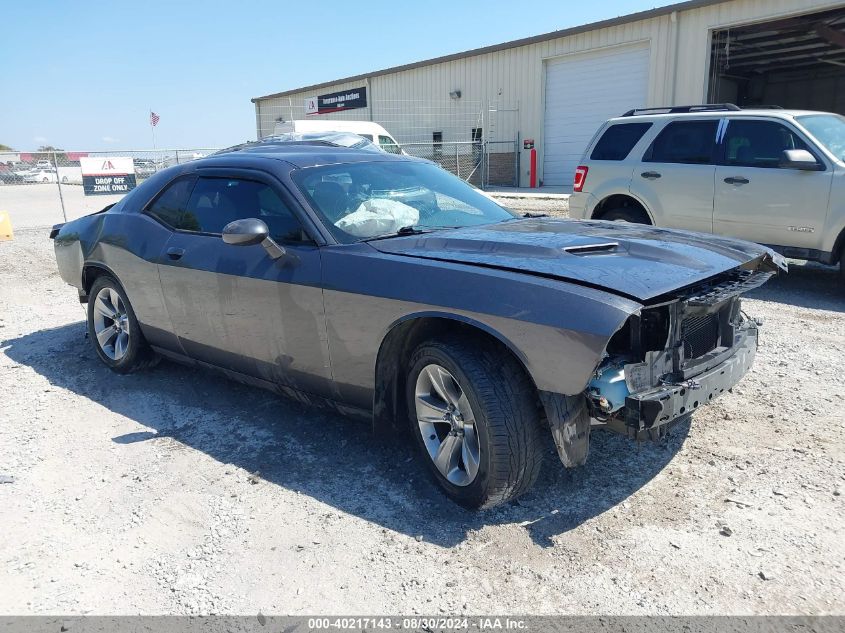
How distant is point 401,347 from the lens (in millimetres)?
3330

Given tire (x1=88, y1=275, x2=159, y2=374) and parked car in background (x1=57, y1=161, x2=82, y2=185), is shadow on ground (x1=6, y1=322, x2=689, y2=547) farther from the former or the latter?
parked car in background (x1=57, y1=161, x2=82, y2=185)

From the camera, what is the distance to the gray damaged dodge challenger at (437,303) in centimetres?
273

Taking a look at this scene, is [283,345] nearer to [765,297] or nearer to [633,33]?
[765,297]

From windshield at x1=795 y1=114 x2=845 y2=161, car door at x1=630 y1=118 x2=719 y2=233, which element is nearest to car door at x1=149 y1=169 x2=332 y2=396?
car door at x1=630 y1=118 x2=719 y2=233

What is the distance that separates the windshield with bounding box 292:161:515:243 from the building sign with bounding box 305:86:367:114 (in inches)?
1094

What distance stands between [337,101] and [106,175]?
59.9ft

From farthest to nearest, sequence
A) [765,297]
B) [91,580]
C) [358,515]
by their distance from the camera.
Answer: [765,297], [358,515], [91,580]

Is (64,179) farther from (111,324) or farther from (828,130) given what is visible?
(828,130)

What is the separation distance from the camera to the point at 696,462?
11.5 feet

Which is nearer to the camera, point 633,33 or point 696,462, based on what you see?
point 696,462

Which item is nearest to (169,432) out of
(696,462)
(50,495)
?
(50,495)

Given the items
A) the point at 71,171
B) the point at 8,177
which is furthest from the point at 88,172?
the point at 8,177

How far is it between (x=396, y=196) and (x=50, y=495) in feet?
8.29

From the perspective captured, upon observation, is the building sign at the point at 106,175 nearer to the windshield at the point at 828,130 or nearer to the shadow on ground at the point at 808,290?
the shadow on ground at the point at 808,290
